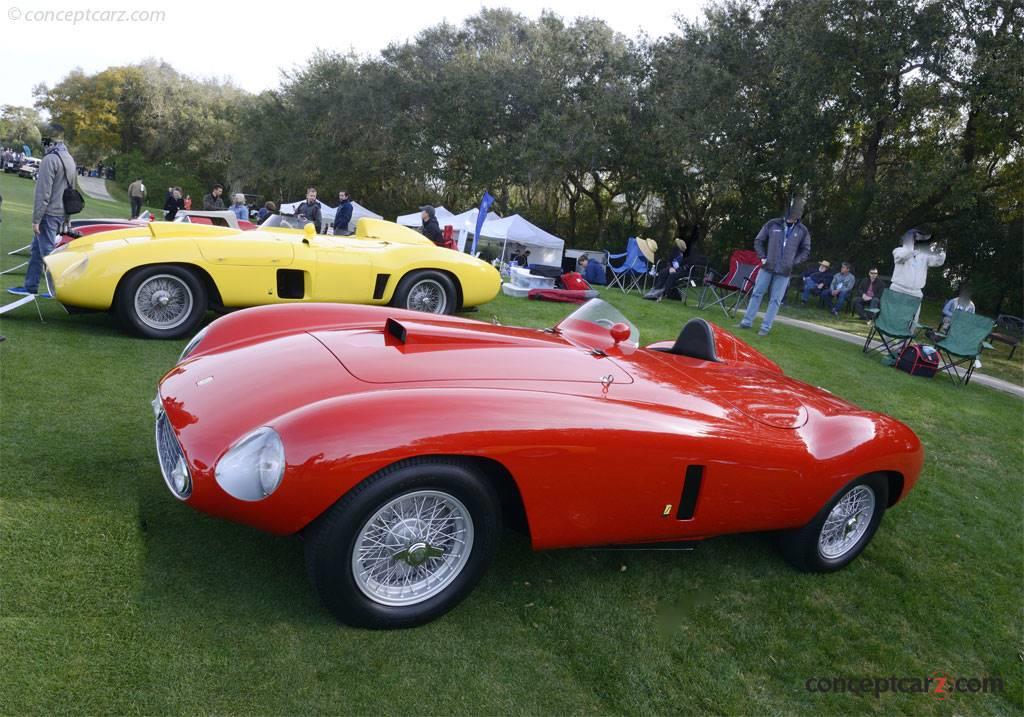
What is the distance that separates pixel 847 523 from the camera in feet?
11.4


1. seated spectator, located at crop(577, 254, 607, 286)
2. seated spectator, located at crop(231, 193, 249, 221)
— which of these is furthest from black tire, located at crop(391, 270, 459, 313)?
seated spectator, located at crop(577, 254, 607, 286)

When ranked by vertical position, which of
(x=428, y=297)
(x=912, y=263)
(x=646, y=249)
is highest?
(x=912, y=263)

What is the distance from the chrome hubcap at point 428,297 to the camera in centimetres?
760

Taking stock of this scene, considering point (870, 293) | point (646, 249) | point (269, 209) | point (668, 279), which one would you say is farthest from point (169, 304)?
point (870, 293)

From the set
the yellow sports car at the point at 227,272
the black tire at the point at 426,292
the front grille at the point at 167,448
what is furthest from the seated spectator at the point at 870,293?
the front grille at the point at 167,448

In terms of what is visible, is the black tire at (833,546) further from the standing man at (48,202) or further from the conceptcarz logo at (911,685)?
the standing man at (48,202)

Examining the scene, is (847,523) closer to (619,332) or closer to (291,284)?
(619,332)

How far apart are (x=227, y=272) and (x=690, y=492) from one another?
191 inches

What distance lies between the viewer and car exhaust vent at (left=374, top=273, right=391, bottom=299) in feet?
23.5

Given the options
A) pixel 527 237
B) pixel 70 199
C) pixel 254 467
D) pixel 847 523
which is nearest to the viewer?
pixel 254 467

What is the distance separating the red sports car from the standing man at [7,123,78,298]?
4.87 m

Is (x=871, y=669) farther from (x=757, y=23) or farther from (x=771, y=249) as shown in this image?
(x=757, y=23)

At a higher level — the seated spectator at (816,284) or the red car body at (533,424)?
the seated spectator at (816,284)

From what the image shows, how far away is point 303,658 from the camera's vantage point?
2.29 m
